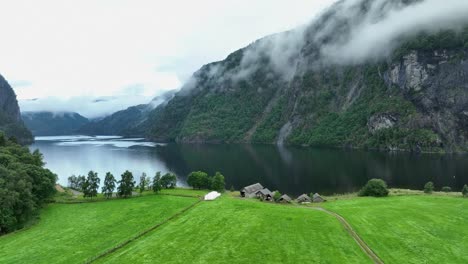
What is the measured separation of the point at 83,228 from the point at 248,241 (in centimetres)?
3454

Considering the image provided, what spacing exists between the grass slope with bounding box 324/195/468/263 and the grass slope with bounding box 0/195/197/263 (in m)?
37.8

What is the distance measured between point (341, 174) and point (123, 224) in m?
105

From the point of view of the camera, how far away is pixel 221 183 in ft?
358

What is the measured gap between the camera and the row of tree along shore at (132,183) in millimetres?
97062

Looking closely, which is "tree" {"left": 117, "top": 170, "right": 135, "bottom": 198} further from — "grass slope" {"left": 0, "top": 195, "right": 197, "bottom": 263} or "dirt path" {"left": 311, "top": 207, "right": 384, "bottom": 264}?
"dirt path" {"left": 311, "top": 207, "right": 384, "bottom": 264}

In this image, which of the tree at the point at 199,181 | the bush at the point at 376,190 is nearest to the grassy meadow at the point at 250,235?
the bush at the point at 376,190

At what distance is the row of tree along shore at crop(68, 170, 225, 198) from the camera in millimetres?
97062

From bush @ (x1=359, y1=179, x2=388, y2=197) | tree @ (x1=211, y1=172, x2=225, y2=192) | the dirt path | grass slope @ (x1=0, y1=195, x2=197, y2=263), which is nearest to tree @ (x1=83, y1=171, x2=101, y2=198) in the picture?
grass slope @ (x1=0, y1=195, x2=197, y2=263)

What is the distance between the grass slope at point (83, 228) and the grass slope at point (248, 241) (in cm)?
623

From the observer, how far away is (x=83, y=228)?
67312mm

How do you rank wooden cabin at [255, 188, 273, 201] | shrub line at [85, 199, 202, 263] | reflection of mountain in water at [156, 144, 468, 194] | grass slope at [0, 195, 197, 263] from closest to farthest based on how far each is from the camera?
shrub line at [85, 199, 202, 263]
grass slope at [0, 195, 197, 263]
wooden cabin at [255, 188, 273, 201]
reflection of mountain in water at [156, 144, 468, 194]

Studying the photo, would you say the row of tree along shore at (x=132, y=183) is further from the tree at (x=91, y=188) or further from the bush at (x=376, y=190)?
the bush at (x=376, y=190)

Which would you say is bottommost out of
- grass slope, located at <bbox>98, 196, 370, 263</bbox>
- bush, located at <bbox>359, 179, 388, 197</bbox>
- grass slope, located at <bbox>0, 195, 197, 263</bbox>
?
grass slope, located at <bbox>0, 195, 197, 263</bbox>

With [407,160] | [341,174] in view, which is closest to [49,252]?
[341,174]
